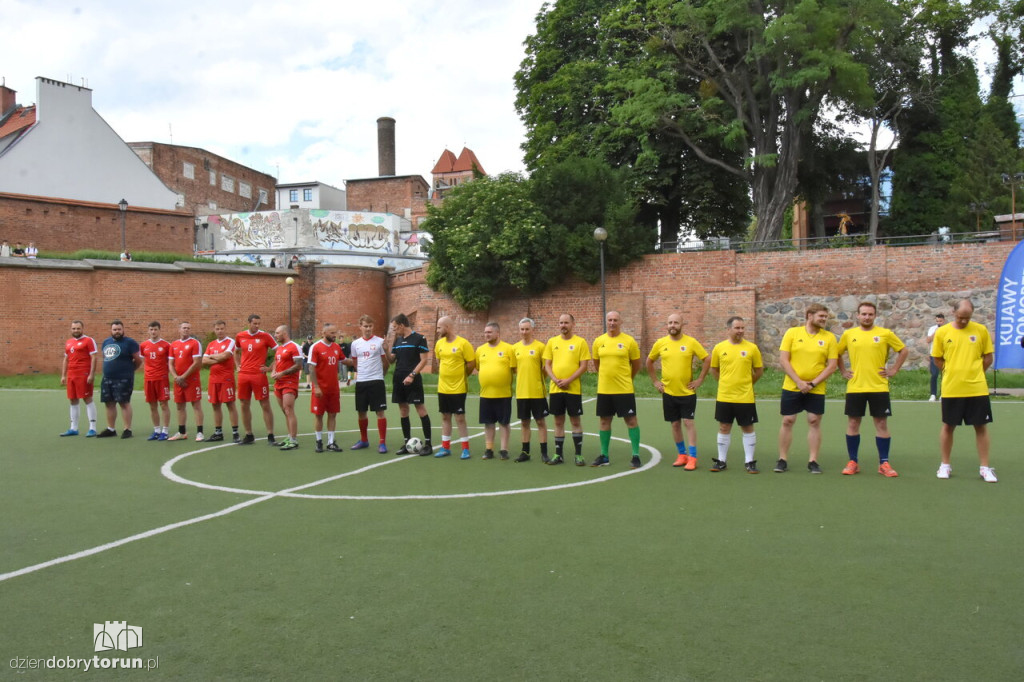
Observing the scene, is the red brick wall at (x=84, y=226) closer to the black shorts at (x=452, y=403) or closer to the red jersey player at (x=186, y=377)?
the red jersey player at (x=186, y=377)

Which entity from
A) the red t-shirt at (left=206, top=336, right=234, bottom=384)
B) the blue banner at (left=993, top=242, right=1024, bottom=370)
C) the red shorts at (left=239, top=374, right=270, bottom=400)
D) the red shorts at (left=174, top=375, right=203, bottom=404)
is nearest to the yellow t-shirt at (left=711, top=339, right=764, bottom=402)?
the red shorts at (left=239, top=374, right=270, bottom=400)

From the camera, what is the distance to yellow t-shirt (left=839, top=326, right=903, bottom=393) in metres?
9.18

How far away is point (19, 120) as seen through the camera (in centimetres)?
5047

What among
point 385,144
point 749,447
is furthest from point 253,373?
point 385,144

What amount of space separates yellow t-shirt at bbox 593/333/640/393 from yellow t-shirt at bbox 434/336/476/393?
6.45 ft

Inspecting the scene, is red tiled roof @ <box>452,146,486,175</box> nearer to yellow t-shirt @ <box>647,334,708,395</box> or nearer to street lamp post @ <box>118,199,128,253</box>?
street lamp post @ <box>118,199,128,253</box>

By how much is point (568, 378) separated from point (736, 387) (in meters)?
2.17

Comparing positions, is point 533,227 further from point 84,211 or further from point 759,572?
point 84,211

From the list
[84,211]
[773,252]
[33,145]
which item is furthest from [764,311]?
[33,145]

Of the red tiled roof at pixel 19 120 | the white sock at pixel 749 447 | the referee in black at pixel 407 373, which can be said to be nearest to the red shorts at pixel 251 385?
the referee in black at pixel 407 373

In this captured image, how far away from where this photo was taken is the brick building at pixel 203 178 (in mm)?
58531

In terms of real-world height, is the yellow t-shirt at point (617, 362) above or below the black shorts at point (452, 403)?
above

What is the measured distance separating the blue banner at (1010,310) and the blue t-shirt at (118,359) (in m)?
16.7

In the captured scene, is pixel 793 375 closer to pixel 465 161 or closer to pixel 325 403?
pixel 325 403
